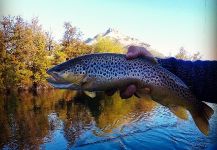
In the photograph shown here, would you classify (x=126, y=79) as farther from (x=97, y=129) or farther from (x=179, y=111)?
(x=97, y=129)

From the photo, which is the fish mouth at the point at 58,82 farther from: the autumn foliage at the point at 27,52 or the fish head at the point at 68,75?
the autumn foliage at the point at 27,52

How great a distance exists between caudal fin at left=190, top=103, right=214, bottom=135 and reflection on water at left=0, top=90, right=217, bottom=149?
30.5 ft

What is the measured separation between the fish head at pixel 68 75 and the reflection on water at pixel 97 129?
A: 947cm

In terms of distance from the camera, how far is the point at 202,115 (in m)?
2.38

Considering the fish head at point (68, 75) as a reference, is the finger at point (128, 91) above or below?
below

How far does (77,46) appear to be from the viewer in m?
40.9

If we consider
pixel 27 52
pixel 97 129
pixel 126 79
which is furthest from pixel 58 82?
pixel 27 52

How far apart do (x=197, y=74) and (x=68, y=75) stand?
973 mm

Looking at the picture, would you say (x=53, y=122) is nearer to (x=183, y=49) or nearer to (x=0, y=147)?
(x=0, y=147)

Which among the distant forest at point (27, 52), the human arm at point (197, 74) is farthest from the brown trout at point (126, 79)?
the distant forest at point (27, 52)

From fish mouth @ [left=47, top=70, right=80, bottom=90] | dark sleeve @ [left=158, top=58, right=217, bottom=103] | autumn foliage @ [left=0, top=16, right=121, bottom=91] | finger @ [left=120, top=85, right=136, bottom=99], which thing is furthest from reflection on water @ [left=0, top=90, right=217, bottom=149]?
autumn foliage @ [left=0, top=16, right=121, bottom=91]

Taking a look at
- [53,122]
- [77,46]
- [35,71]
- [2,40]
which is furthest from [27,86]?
[53,122]

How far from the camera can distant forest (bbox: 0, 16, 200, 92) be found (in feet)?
100

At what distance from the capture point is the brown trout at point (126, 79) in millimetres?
2234
